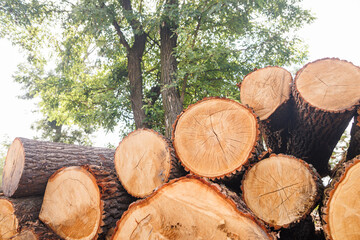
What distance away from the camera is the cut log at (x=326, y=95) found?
208 cm

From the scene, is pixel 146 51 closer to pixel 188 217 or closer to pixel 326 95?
pixel 326 95

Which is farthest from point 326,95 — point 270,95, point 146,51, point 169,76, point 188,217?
point 146,51

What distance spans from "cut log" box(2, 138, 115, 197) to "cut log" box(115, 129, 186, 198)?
82 centimetres

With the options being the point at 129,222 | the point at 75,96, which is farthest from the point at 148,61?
the point at 129,222

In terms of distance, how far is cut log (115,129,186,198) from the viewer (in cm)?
207

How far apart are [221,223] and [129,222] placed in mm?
562

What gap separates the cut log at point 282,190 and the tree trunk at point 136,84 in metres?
4.68

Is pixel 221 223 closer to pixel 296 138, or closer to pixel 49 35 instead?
pixel 296 138

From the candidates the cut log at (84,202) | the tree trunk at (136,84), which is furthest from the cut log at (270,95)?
the tree trunk at (136,84)

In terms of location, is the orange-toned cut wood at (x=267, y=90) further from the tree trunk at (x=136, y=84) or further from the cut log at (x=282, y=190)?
the tree trunk at (x=136, y=84)

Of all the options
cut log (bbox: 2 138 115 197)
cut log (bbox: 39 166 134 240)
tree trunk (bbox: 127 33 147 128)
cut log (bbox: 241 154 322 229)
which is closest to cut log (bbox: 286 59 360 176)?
cut log (bbox: 241 154 322 229)

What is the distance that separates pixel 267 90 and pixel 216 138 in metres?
0.97

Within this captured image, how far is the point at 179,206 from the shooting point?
51.8 inches

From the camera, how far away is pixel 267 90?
8.30 ft
